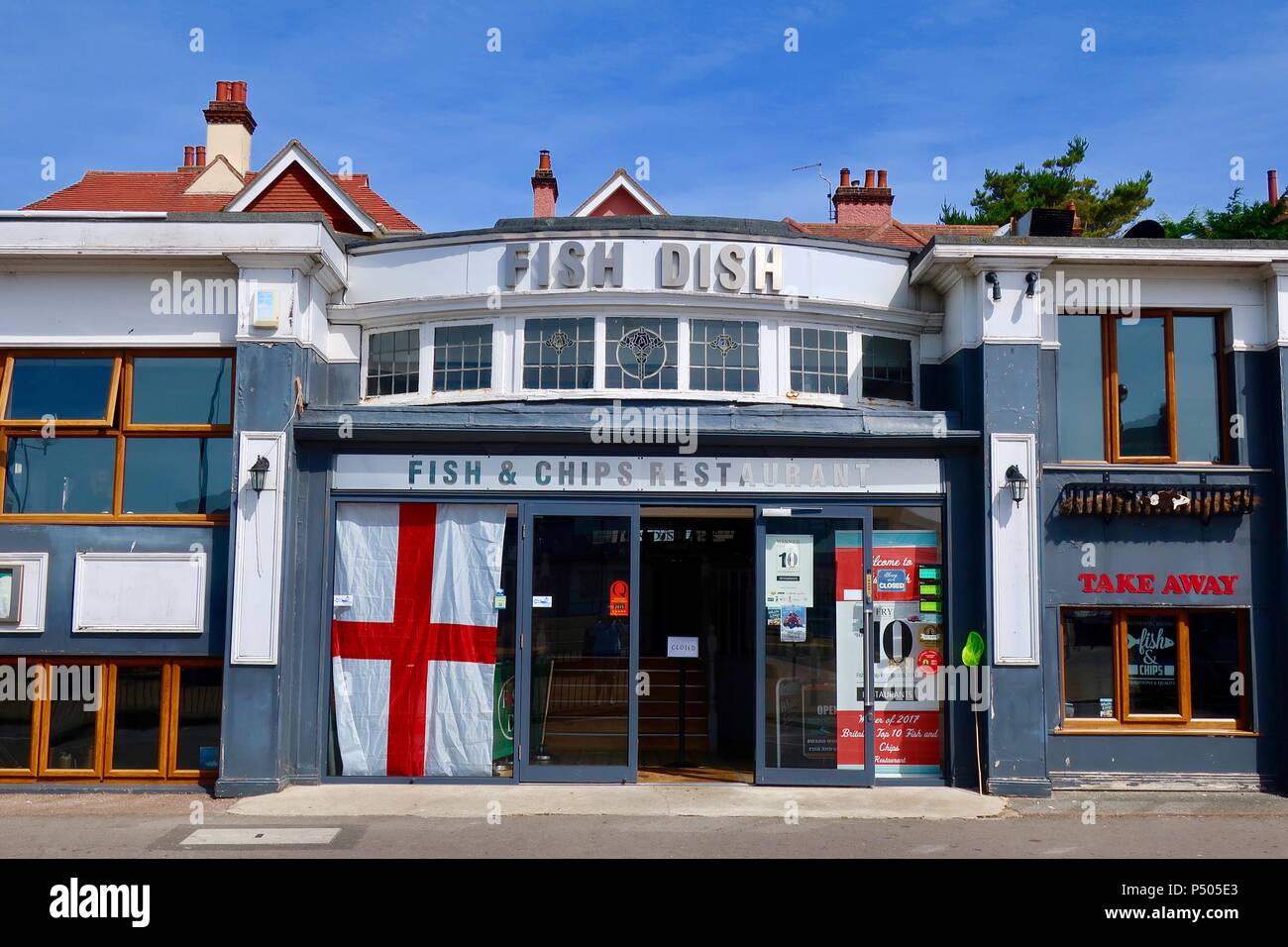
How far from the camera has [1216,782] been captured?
10555mm

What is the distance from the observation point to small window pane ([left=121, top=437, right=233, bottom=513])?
35.0 ft

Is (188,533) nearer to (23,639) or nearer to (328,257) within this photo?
(23,639)

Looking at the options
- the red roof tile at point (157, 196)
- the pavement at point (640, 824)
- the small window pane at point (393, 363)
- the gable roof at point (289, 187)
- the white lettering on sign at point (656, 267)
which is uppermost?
the red roof tile at point (157, 196)

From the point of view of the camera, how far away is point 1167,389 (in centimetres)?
1107

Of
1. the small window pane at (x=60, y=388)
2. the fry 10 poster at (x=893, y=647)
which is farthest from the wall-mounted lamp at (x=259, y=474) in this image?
the fry 10 poster at (x=893, y=647)

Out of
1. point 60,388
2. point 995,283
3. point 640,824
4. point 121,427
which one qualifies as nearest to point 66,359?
point 60,388

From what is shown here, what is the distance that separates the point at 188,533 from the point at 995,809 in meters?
A: 7.76

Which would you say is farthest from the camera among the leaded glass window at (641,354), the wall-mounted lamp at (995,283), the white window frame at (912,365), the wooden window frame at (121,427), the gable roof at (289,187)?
the gable roof at (289,187)

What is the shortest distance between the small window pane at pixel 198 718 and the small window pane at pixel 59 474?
183 cm

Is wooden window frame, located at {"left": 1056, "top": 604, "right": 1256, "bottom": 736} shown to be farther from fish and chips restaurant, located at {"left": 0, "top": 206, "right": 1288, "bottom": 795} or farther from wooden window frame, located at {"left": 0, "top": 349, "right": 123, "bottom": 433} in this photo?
wooden window frame, located at {"left": 0, "top": 349, "right": 123, "bottom": 433}

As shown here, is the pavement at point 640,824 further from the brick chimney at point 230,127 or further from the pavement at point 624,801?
the brick chimney at point 230,127

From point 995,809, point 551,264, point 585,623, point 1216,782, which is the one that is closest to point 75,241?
point 551,264

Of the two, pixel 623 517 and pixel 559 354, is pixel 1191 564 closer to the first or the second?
pixel 623 517

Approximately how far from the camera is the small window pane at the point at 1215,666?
35.3ft
